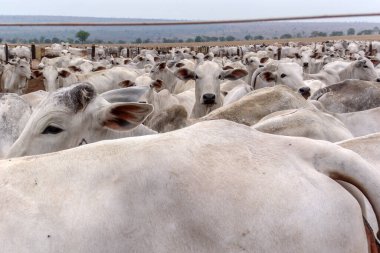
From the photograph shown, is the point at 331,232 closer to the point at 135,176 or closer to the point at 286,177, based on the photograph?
the point at 286,177

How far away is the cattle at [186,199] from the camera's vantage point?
5.36ft

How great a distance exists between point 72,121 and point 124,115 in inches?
16.0

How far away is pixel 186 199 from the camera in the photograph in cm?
167

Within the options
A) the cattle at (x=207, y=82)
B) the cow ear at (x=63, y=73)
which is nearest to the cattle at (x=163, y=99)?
the cattle at (x=207, y=82)

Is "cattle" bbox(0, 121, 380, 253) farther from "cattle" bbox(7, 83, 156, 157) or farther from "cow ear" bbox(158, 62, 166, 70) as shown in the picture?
"cow ear" bbox(158, 62, 166, 70)

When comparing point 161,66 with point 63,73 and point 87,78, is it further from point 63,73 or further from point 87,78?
point 63,73

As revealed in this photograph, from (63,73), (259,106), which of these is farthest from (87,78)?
(259,106)

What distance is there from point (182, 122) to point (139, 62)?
55.0 ft

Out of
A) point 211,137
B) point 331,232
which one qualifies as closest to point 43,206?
point 211,137

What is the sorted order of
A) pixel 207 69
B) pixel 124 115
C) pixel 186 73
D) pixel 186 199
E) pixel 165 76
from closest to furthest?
pixel 186 199
pixel 124 115
pixel 207 69
pixel 186 73
pixel 165 76

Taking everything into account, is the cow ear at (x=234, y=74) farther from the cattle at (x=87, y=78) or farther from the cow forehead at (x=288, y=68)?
the cattle at (x=87, y=78)

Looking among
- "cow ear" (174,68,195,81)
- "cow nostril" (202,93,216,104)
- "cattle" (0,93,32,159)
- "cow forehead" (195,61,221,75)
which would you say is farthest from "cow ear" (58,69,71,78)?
"cattle" (0,93,32,159)

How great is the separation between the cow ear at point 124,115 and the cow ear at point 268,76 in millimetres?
6227

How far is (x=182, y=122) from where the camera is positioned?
4492mm
